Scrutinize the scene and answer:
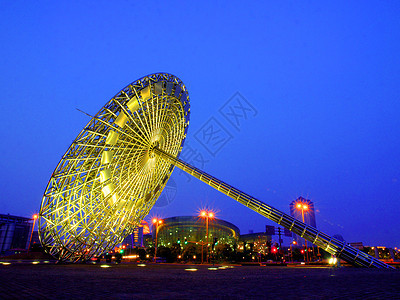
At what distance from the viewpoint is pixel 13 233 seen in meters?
105

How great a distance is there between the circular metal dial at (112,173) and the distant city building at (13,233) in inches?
4005

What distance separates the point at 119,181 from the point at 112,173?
1.35 meters

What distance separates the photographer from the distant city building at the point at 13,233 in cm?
10144

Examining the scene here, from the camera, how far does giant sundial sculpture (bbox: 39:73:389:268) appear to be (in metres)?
19.7

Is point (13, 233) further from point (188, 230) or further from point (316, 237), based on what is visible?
point (316, 237)

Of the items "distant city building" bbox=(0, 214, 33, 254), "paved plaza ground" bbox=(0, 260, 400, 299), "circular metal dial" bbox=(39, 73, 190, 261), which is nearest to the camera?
"paved plaza ground" bbox=(0, 260, 400, 299)

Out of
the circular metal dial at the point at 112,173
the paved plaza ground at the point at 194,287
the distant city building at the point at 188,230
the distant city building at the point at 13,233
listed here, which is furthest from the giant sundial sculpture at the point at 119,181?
the distant city building at the point at 188,230

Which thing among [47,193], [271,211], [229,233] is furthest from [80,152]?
[229,233]

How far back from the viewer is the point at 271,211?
72.2 feet

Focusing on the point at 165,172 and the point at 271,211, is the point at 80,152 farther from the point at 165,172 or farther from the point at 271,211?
the point at 271,211

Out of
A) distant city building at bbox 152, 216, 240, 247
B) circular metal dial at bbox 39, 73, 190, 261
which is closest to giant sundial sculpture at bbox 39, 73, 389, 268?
circular metal dial at bbox 39, 73, 190, 261

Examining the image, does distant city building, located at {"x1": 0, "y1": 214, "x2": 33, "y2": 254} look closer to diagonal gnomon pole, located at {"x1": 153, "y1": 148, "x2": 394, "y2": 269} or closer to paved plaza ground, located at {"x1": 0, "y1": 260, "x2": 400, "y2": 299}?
diagonal gnomon pole, located at {"x1": 153, "y1": 148, "x2": 394, "y2": 269}

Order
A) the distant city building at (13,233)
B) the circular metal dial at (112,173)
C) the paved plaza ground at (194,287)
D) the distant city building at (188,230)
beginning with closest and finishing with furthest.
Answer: the paved plaza ground at (194,287)
the circular metal dial at (112,173)
the distant city building at (13,233)
the distant city building at (188,230)

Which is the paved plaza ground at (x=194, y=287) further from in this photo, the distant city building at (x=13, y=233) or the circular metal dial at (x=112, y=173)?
the distant city building at (x=13, y=233)
